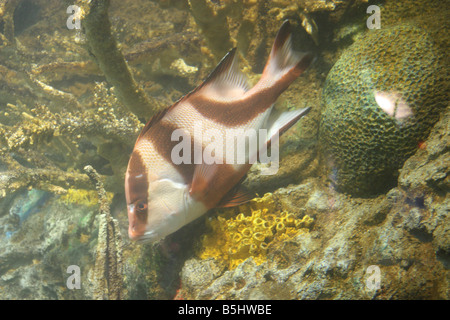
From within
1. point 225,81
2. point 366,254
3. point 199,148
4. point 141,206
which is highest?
point 225,81

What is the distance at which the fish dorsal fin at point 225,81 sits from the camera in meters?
1.73

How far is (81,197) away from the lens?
3395 millimetres

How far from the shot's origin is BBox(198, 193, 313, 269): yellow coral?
5.70 feet

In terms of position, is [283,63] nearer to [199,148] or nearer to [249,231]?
[199,148]

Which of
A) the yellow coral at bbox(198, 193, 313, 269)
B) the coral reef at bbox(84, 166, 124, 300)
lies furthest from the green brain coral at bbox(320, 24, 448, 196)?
the coral reef at bbox(84, 166, 124, 300)

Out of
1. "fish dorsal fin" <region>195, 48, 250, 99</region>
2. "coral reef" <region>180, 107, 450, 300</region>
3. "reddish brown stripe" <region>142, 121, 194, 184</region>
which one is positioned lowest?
"coral reef" <region>180, 107, 450, 300</region>

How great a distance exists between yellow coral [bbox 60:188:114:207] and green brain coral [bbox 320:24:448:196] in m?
2.90

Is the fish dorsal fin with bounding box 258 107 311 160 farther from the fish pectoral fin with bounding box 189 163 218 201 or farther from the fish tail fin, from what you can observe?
the fish pectoral fin with bounding box 189 163 218 201

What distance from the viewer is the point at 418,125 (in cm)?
155

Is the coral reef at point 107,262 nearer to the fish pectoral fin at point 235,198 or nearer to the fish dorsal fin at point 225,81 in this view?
the fish pectoral fin at point 235,198

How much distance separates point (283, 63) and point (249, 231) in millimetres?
1192

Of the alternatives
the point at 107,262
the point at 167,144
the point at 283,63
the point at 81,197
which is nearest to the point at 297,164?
the point at 283,63
